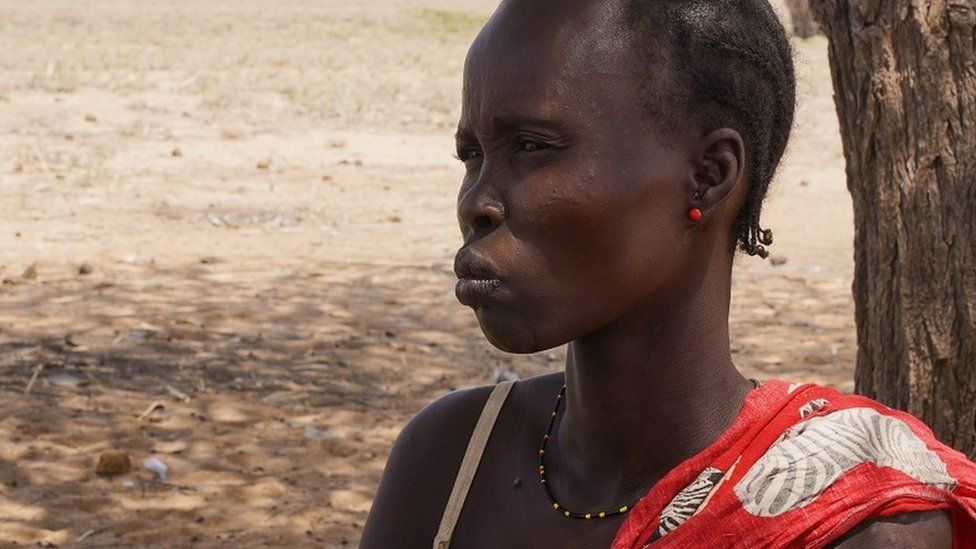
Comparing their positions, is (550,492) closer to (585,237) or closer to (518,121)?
(585,237)

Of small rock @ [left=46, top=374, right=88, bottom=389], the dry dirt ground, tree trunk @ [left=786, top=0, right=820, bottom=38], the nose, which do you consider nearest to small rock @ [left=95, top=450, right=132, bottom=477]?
the dry dirt ground

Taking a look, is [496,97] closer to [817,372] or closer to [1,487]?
[1,487]

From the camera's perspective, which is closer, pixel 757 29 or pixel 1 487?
pixel 757 29

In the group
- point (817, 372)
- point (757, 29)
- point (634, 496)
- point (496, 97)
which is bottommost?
point (817, 372)

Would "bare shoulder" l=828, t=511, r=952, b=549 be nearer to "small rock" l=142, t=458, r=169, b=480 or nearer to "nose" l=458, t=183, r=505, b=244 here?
"nose" l=458, t=183, r=505, b=244

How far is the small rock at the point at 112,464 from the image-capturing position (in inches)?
186

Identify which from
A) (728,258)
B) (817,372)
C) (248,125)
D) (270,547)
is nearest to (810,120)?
(248,125)

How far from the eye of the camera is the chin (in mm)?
1703

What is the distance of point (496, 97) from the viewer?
1.74 meters

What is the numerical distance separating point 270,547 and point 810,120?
36.0 feet

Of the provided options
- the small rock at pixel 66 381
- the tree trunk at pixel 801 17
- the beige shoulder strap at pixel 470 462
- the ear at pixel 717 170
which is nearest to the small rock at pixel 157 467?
the small rock at pixel 66 381

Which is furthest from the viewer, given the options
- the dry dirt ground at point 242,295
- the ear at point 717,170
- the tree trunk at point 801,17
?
the tree trunk at point 801,17

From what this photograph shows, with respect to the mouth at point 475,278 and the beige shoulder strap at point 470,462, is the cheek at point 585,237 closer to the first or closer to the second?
the mouth at point 475,278

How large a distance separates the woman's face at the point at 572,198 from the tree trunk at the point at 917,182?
1548 mm
